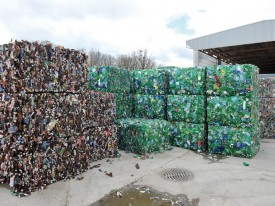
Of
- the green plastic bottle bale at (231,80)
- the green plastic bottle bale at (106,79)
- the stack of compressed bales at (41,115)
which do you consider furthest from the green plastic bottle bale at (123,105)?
the green plastic bottle bale at (231,80)

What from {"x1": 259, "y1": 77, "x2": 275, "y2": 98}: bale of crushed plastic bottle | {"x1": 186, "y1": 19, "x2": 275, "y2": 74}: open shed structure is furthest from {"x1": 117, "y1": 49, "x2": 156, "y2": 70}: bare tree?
{"x1": 259, "y1": 77, "x2": 275, "y2": 98}: bale of crushed plastic bottle

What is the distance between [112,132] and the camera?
6301mm

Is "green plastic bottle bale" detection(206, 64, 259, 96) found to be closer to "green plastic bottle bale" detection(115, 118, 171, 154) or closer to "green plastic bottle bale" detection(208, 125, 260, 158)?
"green plastic bottle bale" detection(208, 125, 260, 158)

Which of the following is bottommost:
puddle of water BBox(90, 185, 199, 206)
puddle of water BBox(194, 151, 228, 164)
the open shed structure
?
puddle of water BBox(90, 185, 199, 206)

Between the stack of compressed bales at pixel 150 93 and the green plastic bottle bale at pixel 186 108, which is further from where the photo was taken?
the stack of compressed bales at pixel 150 93

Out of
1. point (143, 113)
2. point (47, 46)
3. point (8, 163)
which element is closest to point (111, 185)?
point (8, 163)

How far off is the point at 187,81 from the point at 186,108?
2.77 ft

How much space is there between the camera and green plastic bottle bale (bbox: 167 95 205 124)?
283 inches

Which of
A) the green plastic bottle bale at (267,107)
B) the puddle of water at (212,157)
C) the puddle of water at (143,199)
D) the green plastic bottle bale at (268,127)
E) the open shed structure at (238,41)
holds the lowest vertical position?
the puddle of water at (143,199)

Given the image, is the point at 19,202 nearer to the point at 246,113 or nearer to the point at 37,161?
the point at 37,161

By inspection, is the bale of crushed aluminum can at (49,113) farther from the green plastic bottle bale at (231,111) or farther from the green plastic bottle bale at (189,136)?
the green plastic bottle bale at (231,111)

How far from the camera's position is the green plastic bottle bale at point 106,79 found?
23.0ft

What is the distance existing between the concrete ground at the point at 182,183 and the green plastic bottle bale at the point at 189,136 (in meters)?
0.70

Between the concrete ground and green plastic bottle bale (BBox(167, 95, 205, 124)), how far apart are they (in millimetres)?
1297
